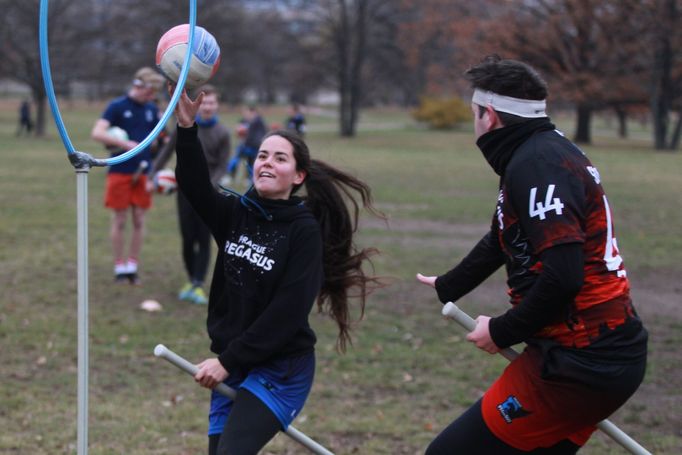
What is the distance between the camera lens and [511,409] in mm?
3268

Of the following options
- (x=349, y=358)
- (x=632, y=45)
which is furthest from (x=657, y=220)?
(x=632, y=45)

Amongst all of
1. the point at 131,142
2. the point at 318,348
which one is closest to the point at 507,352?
the point at 318,348

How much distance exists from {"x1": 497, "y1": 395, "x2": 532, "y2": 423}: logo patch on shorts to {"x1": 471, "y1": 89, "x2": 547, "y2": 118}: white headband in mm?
1022

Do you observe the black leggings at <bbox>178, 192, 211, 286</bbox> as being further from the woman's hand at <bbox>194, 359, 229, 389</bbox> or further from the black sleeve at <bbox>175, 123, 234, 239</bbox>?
the woman's hand at <bbox>194, 359, 229, 389</bbox>

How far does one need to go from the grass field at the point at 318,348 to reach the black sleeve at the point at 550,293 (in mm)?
2258

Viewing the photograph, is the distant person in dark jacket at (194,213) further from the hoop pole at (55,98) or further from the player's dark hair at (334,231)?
the hoop pole at (55,98)

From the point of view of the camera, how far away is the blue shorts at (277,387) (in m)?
3.74

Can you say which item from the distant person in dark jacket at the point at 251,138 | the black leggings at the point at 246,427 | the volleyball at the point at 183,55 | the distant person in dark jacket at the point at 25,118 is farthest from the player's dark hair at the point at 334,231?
the distant person in dark jacket at the point at 25,118

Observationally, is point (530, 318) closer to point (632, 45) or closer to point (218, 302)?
point (218, 302)

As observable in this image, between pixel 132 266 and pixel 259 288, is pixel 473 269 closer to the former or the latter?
pixel 259 288

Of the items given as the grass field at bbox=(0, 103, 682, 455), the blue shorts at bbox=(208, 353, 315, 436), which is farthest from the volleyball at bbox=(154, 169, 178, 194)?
the blue shorts at bbox=(208, 353, 315, 436)

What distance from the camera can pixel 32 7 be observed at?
1711 inches

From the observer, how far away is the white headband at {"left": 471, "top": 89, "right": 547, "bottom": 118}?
3.27 meters

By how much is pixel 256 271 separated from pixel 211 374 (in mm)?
466
